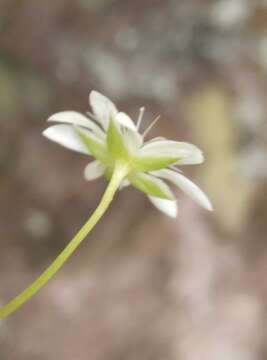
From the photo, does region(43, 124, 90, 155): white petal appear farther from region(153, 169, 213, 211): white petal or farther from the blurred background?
the blurred background

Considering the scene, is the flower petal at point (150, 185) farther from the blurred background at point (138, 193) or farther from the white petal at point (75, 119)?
the blurred background at point (138, 193)

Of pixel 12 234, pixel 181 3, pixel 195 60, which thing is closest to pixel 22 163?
pixel 12 234

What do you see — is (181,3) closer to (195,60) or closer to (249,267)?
(195,60)

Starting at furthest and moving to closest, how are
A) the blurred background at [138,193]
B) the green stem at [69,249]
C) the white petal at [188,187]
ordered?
the blurred background at [138,193] < the white petal at [188,187] < the green stem at [69,249]

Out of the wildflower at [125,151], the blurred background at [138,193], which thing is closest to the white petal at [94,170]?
the wildflower at [125,151]

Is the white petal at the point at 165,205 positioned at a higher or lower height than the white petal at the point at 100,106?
lower
